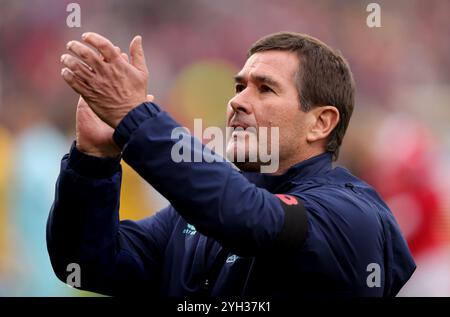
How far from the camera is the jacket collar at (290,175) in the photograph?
203cm

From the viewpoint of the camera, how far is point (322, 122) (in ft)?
7.16

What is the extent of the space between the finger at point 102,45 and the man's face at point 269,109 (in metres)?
0.56

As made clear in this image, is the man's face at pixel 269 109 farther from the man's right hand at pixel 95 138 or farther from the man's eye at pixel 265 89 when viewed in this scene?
the man's right hand at pixel 95 138

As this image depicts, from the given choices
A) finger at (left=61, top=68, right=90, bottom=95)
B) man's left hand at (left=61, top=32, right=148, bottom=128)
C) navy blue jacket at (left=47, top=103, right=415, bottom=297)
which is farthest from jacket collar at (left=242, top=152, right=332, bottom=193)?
finger at (left=61, top=68, right=90, bottom=95)

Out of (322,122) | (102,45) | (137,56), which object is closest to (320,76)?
(322,122)

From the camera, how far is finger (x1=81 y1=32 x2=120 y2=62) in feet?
5.10

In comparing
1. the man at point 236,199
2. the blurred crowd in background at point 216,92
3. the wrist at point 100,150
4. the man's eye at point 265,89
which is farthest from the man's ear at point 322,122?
the blurred crowd in background at point 216,92

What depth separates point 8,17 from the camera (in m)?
5.04

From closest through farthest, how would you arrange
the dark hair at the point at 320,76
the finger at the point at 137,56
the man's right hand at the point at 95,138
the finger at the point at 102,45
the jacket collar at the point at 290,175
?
the finger at the point at 102,45
the finger at the point at 137,56
the man's right hand at the point at 95,138
the jacket collar at the point at 290,175
the dark hair at the point at 320,76

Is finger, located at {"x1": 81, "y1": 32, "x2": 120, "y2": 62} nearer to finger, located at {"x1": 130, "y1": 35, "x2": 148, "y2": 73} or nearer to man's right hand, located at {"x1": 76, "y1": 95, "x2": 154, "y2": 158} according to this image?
finger, located at {"x1": 130, "y1": 35, "x2": 148, "y2": 73}

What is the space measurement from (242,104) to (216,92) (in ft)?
9.54

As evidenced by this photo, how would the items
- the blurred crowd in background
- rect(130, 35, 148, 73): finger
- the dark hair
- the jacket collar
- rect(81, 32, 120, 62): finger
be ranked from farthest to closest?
the blurred crowd in background
the dark hair
the jacket collar
rect(130, 35, 148, 73): finger
rect(81, 32, 120, 62): finger
